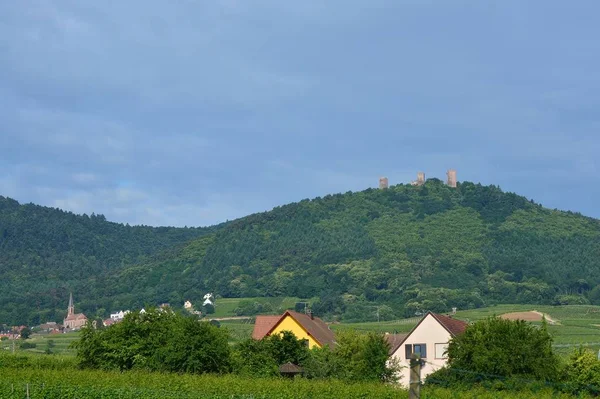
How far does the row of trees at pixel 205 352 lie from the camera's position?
179 ft

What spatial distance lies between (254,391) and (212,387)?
7.48ft

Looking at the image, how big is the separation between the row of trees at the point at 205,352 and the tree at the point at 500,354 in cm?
870

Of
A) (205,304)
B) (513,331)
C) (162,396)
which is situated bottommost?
(162,396)

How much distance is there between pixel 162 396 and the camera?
4278 cm

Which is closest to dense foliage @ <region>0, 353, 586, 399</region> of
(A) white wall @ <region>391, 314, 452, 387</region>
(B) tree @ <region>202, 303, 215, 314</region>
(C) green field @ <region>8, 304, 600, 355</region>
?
(A) white wall @ <region>391, 314, 452, 387</region>

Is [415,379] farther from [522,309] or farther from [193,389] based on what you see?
[522,309]

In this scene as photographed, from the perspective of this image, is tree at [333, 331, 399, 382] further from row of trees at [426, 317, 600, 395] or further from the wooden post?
the wooden post

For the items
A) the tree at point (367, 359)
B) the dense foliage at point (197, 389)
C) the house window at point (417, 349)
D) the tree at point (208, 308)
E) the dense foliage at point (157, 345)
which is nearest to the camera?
the dense foliage at point (197, 389)

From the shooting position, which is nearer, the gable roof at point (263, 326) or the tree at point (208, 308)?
the gable roof at point (263, 326)

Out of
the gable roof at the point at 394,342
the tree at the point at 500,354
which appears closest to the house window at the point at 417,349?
the gable roof at the point at 394,342

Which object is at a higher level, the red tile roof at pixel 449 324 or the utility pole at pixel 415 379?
the red tile roof at pixel 449 324

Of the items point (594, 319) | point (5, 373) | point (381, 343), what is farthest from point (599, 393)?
point (594, 319)

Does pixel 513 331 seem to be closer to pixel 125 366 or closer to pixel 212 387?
pixel 212 387

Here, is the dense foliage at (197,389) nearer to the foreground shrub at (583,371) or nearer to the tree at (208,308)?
the foreground shrub at (583,371)
